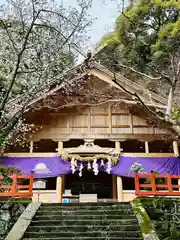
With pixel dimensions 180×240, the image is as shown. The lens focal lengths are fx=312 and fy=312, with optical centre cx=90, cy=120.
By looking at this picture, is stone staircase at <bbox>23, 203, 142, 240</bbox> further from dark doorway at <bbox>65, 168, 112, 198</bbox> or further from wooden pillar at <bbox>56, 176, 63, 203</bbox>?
dark doorway at <bbox>65, 168, 112, 198</bbox>

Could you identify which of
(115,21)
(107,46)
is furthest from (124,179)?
(115,21)

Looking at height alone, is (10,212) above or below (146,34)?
below

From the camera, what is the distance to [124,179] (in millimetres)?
15250

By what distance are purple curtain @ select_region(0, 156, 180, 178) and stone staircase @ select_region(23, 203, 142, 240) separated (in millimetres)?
3177

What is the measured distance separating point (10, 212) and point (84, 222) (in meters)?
2.34

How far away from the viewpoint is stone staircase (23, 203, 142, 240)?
7359mm

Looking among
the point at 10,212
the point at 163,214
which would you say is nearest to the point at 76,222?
the point at 10,212

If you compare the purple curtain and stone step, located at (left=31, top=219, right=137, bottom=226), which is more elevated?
Answer: the purple curtain

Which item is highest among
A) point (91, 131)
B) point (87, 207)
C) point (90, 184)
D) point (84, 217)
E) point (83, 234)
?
point (91, 131)

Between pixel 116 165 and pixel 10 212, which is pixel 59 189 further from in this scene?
pixel 10 212

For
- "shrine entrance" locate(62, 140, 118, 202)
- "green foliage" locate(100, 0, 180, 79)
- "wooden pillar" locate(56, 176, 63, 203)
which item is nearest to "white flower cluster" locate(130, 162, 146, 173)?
"shrine entrance" locate(62, 140, 118, 202)

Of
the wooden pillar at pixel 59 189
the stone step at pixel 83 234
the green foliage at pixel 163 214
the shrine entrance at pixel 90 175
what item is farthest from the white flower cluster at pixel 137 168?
the stone step at pixel 83 234

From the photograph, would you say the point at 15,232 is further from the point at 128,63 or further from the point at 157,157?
the point at 128,63

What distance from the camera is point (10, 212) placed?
8984 mm
